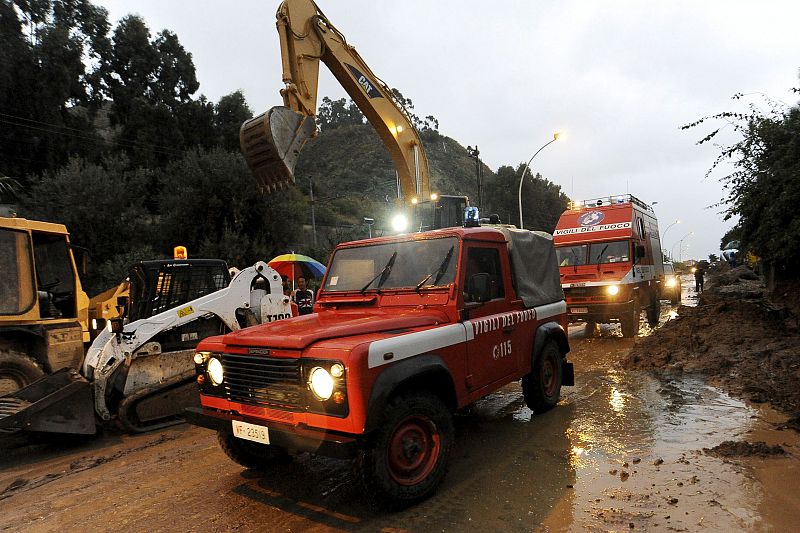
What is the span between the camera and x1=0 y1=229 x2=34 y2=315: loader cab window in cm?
604

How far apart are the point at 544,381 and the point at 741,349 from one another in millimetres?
4545

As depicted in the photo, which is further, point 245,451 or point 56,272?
point 56,272

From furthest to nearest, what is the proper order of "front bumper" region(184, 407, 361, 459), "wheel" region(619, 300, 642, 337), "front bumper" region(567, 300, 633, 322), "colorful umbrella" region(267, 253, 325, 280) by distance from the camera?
"colorful umbrella" region(267, 253, 325, 280)
"wheel" region(619, 300, 642, 337)
"front bumper" region(567, 300, 633, 322)
"front bumper" region(184, 407, 361, 459)

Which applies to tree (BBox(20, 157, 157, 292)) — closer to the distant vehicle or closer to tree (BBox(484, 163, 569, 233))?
the distant vehicle

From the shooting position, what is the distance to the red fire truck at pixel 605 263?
10.7 metres

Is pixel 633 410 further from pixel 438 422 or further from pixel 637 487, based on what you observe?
pixel 438 422

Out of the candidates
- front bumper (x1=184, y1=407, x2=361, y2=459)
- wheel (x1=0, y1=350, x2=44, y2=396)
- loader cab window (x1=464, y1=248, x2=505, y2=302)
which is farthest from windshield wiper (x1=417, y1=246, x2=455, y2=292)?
wheel (x1=0, y1=350, x2=44, y2=396)

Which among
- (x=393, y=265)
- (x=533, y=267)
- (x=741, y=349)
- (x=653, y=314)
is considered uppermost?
(x=393, y=265)

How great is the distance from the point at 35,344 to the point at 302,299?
5425 millimetres

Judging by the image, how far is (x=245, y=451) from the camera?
14.2 ft

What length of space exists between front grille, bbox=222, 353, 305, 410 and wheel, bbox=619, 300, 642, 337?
9252 mm

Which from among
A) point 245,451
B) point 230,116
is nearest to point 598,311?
point 245,451

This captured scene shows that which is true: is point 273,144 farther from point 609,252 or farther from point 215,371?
point 609,252

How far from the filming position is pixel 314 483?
418cm
